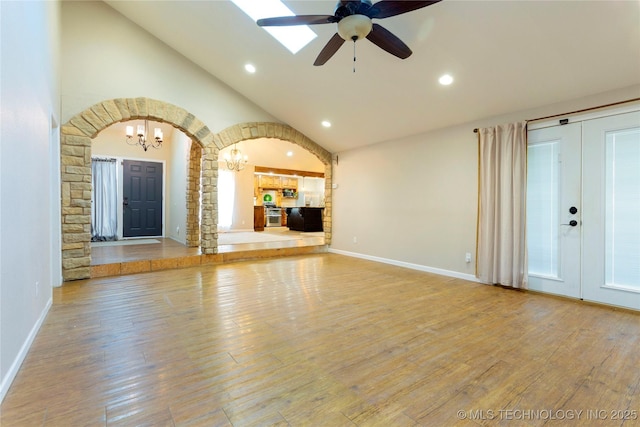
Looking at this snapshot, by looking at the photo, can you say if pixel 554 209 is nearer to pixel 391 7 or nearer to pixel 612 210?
pixel 612 210

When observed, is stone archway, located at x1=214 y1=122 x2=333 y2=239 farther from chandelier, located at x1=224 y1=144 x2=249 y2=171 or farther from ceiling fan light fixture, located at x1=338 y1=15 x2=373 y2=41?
ceiling fan light fixture, located at x1=338 y1=15 x2=373 y2=41

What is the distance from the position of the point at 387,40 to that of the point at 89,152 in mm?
4531

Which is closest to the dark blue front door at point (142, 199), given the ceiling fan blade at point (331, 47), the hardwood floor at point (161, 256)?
the hardwood floor at point (161, 256)

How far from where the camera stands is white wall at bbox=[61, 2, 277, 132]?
436 cm

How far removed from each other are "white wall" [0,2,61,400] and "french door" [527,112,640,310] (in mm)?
5312

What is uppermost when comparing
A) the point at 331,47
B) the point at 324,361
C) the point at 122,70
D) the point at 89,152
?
the point at 122,70

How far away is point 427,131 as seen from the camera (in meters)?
5.13

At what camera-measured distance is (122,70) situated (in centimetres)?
474

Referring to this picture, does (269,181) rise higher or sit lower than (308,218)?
higher

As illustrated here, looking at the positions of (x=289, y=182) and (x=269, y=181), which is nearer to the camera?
(x=269, y=181)

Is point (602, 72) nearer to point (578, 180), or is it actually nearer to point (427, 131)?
point (578, 180)

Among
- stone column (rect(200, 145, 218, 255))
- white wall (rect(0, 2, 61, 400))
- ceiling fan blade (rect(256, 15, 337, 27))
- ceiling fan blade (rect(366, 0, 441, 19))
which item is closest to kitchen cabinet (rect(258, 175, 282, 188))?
stone column (rect(200, 145, 218, 255))

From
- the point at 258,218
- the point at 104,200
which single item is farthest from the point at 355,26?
the point at 258,218

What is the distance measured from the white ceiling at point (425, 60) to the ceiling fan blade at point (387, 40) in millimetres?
667
